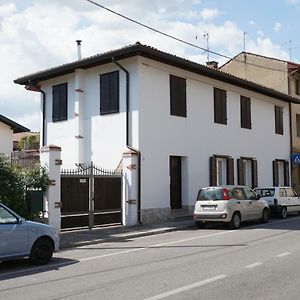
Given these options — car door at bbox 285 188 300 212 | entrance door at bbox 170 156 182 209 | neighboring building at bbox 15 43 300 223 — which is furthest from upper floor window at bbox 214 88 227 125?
car door at bbox 285 188 300 212

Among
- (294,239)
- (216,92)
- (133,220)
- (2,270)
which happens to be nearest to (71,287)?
(2,270)

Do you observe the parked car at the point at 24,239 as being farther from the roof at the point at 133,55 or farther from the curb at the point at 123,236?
the roof at the point at 133,55

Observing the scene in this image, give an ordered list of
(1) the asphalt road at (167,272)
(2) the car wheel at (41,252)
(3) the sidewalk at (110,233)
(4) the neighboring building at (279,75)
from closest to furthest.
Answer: (1) the asphalt road at (167,272) → (2) the car wheel at (41,252) → (3) the sidewalk at (110,233) → (4) the neighboring building at (279,75)

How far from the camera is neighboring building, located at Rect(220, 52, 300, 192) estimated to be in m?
32.1

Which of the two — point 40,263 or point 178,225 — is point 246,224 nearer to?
point 178,225

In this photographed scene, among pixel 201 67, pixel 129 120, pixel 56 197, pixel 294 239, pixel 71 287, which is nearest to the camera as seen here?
pixel 71 287

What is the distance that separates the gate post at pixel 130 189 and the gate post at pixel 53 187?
3220 mm

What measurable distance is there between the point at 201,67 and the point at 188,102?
5.49ft

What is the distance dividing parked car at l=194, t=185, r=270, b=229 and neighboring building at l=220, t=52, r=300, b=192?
14.4 m

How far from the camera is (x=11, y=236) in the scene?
31.8 ft

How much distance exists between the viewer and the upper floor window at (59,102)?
2259 cm

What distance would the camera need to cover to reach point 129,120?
19.5 meters

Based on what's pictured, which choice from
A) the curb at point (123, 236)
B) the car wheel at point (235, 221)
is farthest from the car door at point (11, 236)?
the car wheel at point (235, 221)

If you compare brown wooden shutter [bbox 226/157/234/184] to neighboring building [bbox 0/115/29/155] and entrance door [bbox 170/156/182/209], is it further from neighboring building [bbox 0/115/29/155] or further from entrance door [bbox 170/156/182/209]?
neighboring building [bbox 0/115/29/155]
